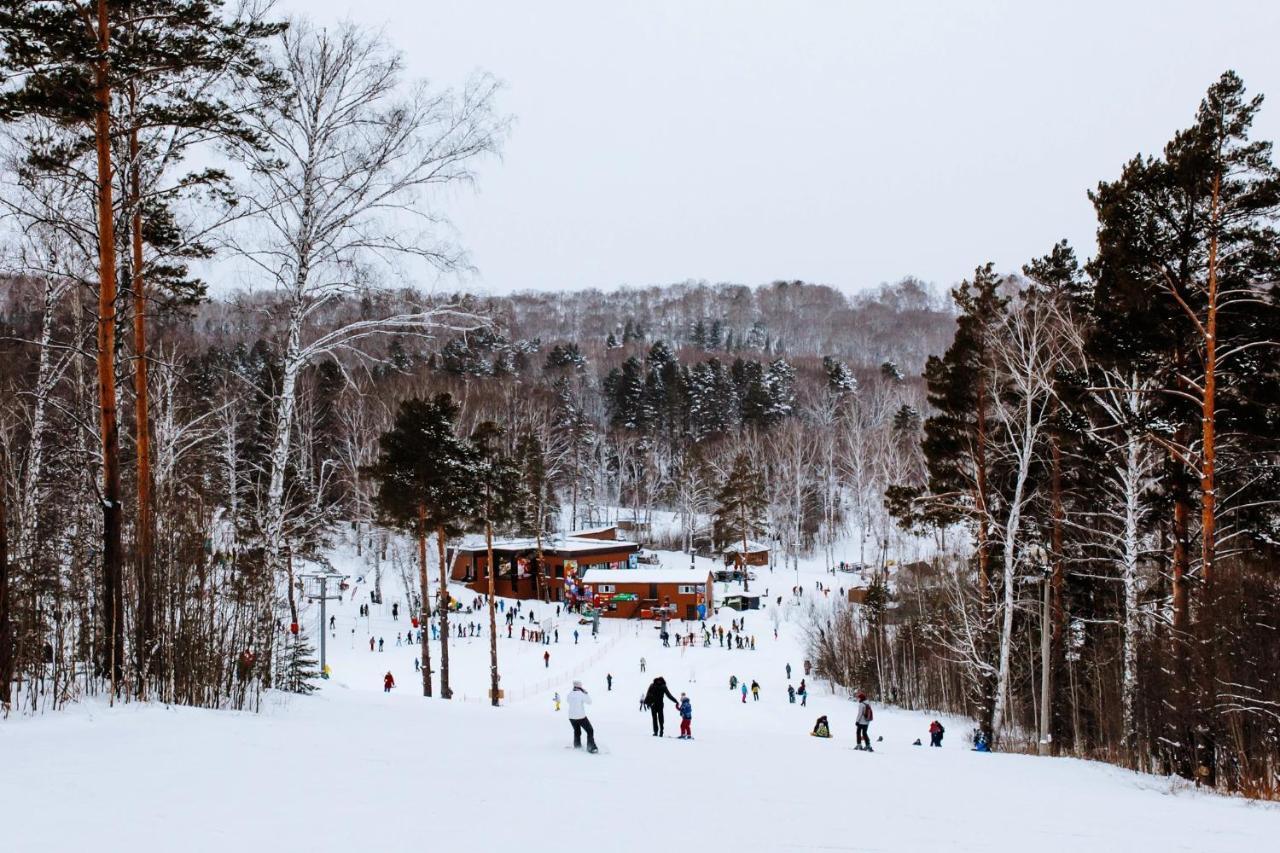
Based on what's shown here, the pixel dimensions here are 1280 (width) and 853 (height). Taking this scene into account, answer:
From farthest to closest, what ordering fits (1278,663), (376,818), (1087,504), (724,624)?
1. (724,624)
2. (1087,504)
3. (1278,663)
4. (376,818)

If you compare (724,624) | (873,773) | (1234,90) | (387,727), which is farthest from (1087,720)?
(724,624)

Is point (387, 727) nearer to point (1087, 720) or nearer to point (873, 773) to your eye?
point (873, 773)

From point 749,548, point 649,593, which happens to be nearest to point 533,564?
point 649,593

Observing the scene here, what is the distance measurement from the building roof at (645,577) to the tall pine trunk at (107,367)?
1705 inches

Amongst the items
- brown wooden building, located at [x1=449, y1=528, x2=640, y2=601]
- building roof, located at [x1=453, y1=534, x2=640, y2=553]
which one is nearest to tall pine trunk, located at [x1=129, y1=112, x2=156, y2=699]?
building roof, located at [x1=453, y1=534, x2=640, y2=553]

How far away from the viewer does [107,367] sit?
955 cm

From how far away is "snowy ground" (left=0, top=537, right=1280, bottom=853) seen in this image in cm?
560

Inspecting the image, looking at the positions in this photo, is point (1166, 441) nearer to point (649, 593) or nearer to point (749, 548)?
point (649, 593)

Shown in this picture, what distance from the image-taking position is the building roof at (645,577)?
169ft

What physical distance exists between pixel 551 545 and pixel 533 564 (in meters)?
1.99

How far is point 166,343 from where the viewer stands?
24.7 metres

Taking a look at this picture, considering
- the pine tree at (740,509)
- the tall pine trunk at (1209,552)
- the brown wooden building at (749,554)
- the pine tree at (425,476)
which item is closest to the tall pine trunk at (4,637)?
the tall pine trunk at (1209,552)

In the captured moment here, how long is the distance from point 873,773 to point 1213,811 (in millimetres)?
3909

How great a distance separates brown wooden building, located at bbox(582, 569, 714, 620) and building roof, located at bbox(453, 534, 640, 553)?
345 cm
